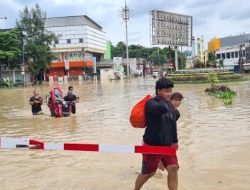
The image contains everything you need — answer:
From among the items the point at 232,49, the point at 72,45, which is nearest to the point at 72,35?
the point at 72,45

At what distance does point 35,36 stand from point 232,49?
168 ft

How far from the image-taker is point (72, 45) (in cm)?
10675

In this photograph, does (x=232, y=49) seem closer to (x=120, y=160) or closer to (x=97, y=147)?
(x=120, y=160)

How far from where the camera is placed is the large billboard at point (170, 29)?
6900cm

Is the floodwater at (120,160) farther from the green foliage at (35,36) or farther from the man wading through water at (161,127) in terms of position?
the green foliage at (35,36)

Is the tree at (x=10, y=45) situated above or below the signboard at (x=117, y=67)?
above

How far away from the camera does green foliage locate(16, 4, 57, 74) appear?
7512 cm

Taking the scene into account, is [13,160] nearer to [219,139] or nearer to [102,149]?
[102,149]

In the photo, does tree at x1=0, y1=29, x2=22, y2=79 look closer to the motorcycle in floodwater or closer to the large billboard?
the large billboard

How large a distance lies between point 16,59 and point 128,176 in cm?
7287

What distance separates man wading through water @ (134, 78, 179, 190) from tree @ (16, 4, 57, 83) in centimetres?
7070

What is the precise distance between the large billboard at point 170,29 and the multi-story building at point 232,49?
1995 centimetres

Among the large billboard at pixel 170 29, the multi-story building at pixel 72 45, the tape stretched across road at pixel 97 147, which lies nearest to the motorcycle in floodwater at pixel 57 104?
the tape stretched across road at pixel 97 147

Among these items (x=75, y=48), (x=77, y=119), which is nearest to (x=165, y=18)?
(x=75, y=48)
